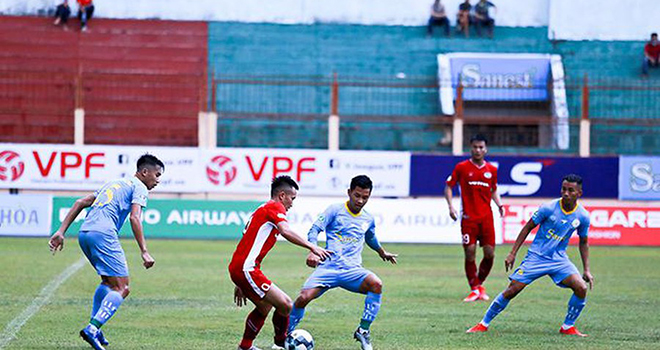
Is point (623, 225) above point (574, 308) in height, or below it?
below

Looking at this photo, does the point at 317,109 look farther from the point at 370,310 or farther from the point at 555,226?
the point at 370,310

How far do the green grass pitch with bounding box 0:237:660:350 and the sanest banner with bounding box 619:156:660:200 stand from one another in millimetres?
6981

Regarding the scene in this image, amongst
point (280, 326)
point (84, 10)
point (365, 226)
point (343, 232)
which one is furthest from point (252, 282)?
point (84, 10)

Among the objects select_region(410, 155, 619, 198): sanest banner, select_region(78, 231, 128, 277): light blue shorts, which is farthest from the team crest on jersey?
select_region(410, 155, 619, 198): sanest banner

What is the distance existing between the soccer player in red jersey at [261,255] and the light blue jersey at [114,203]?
1.17m

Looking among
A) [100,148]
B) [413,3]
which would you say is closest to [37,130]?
[100,148]

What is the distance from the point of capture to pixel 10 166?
29297 mm

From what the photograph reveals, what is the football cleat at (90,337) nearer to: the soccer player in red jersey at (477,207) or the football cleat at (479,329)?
the football cleat at (479,329)

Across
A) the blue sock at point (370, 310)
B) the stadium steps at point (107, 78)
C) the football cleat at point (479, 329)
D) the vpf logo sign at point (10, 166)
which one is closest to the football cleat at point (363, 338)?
the blue sock at point (370, 310)

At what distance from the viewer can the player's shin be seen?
12.0 meters

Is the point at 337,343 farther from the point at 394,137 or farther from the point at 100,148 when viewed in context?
the point at 394,137

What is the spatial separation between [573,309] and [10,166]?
20.2 metres

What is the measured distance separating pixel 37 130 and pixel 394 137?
10022 millimetres

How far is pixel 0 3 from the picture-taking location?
3838 centimetres
